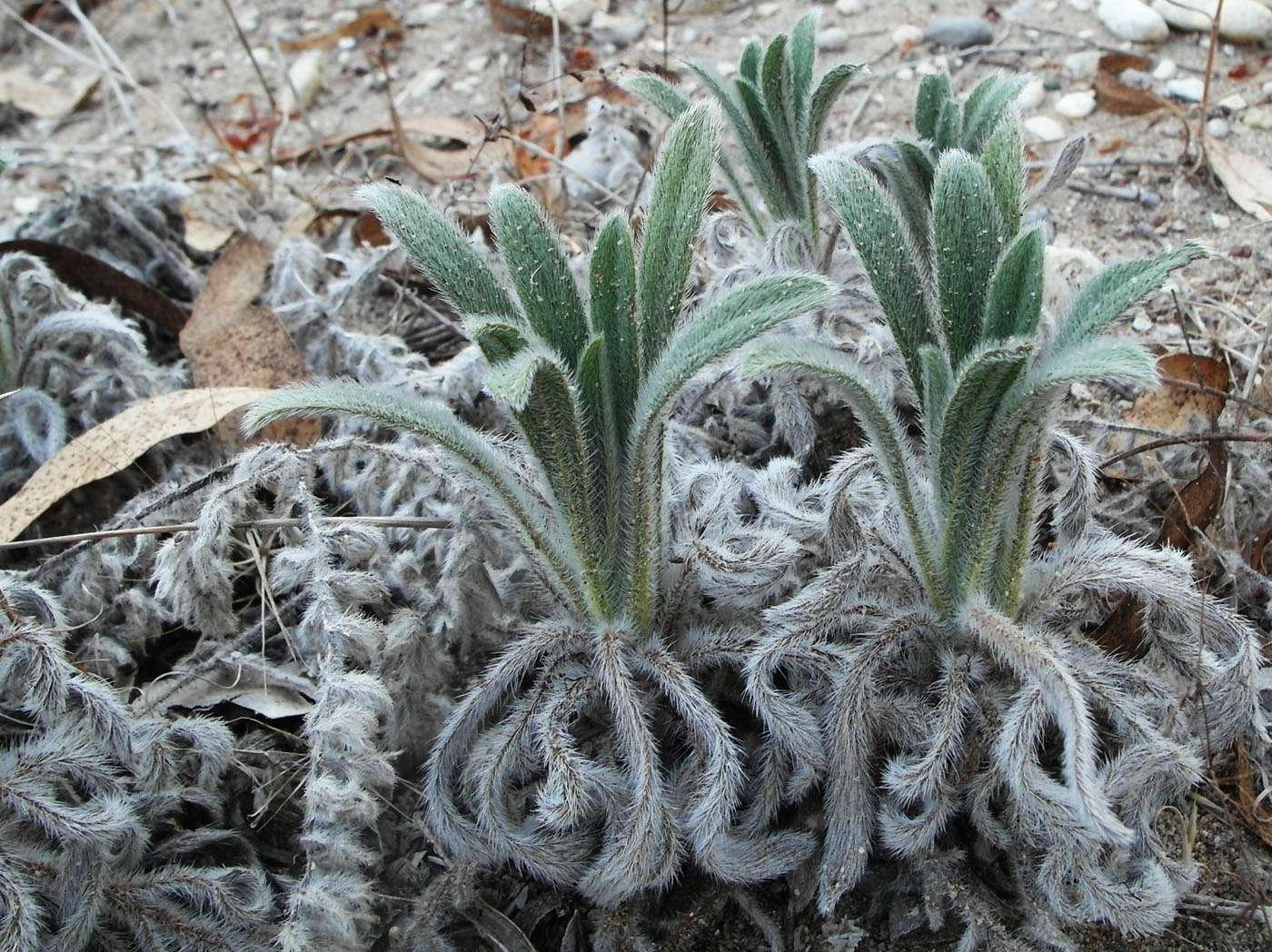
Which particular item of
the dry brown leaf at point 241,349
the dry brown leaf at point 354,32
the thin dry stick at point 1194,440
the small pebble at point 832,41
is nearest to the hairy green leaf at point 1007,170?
the thin dry stick at point 1194,440

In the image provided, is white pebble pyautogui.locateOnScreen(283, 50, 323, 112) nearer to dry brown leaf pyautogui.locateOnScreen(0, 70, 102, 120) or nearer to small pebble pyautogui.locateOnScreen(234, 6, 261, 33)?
small pebble pyautogui.locateOnScreen(234, 6, 261, 33)

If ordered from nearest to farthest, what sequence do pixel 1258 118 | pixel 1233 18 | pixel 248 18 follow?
pixel 1258 118 → pixel 1233 18 → pixel 248 18

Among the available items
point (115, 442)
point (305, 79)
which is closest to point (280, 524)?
point (115, 442)

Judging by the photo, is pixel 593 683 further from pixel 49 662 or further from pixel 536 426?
pixel 49 662

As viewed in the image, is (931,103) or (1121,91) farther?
(1121,91)

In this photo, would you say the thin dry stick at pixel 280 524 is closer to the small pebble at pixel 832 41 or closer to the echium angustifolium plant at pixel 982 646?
the echium angustifolium plant at pixel 982 646

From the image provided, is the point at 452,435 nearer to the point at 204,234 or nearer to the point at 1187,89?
the point at 204,234
